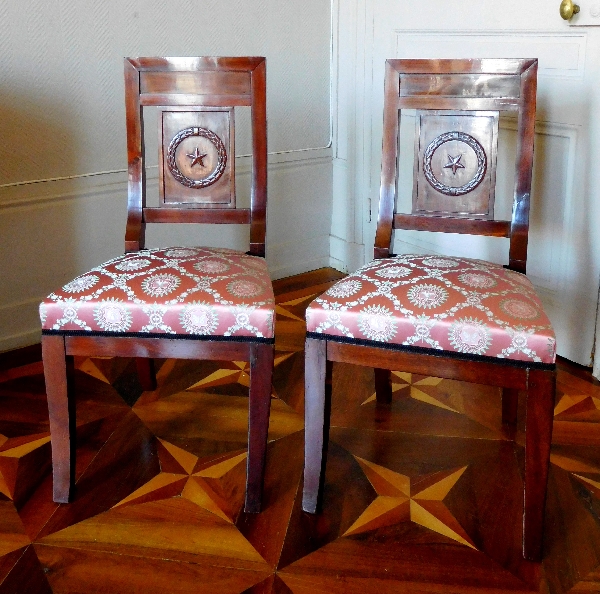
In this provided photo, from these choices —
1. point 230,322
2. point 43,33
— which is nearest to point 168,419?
point 230,322

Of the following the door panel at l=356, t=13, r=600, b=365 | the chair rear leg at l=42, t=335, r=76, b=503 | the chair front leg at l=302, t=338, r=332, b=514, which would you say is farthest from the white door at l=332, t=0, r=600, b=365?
the chair rear leg at l=42, t=335, r=76, b=503

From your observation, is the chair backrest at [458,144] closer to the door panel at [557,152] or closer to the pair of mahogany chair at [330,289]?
the pair of mahogany chair at [330,289]

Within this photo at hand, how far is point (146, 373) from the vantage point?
6.16ft

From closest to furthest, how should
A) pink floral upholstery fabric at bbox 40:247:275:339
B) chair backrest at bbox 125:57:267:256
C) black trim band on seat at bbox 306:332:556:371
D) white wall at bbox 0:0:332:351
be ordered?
1. black trim band on seat at bbox 306:332:556:371
2. pink floral upholstery fabric at bbox 40:247:275:339
3. chair backrest at bbox 125:57:267:256
4. white wall at bbox 0:0:332:351

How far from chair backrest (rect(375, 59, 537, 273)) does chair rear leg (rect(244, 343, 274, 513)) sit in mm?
410

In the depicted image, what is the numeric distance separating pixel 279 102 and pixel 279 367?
3.27ft

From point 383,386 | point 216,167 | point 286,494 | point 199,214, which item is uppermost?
point 216,167

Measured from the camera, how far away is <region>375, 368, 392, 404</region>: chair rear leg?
1771mm

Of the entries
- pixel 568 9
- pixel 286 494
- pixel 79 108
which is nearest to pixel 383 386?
pixel 286 494

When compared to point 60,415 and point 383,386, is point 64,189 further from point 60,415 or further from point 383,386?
point 383,386

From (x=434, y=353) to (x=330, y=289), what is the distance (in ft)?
0.77

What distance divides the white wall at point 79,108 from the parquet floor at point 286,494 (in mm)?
381

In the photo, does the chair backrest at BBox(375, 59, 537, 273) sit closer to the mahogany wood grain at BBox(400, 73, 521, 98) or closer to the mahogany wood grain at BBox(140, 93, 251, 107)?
the mahogany wood grain at BBox(400, 73, 521, 98)

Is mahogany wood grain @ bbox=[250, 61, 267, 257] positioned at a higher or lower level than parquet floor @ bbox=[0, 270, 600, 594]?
higher
